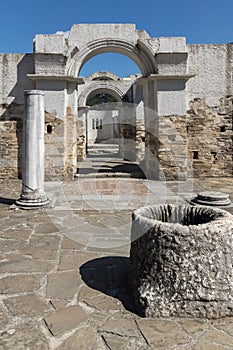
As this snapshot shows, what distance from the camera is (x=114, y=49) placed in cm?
923

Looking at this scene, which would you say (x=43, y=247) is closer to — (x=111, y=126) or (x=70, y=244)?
(x=70, y=244)

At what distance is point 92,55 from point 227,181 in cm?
556

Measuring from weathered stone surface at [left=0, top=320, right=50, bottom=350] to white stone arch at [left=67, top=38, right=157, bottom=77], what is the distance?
7730 millimetres

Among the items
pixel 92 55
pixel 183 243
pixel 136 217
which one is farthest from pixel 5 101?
pixel 183 243

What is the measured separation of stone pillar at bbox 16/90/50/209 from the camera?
5828 millimetres

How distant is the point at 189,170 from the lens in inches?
382

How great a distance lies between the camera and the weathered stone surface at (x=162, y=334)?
207 centimetres

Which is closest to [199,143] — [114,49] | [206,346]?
[114,49]

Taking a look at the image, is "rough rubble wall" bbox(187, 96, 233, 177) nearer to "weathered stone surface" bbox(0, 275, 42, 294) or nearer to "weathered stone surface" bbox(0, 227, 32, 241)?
"weathered stone surface" bbox(0, 227, 32, 241)

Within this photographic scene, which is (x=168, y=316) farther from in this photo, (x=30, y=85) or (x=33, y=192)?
(x=30, y=85)

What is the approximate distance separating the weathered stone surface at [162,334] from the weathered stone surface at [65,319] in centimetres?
46

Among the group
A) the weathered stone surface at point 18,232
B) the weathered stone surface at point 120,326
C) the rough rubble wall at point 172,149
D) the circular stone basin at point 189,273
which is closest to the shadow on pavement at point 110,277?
the weathered stone surface at point 120,326

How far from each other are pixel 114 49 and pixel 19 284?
26.3ft

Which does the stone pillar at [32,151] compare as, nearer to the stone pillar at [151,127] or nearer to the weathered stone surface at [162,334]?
the weathered stone surface at [162,334]
